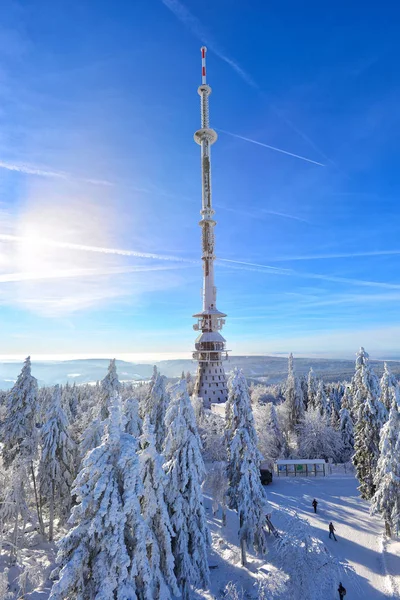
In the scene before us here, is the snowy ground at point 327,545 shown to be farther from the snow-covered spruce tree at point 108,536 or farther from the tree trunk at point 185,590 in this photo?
the snow-covered spruce tree at point 108,536

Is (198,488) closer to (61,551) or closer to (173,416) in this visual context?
(173,416)

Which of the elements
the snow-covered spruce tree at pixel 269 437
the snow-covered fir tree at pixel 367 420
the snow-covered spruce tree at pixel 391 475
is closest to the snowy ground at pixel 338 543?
the snow-covered spruce tree at pixel 391 475

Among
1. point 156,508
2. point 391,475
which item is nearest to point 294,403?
point 391,475

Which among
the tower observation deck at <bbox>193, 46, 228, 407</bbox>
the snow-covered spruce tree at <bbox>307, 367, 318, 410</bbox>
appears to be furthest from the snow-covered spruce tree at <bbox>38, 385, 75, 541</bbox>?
the snow-covered spruce tree at <bbox>307, 367, 318, 410</bbox>

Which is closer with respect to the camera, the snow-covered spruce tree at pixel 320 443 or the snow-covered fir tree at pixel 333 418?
the snow-covered spruce tree at pixel 320 443

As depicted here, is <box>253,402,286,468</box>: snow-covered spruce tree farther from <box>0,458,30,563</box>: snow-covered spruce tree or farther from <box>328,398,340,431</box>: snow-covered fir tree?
<box>0,458,30,563</box>: snow-covered spruce tree

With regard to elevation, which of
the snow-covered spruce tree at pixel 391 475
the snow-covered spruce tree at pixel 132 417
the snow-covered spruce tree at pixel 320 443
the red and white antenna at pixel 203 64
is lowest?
the snow-covered spruce tree at pixel 320 443

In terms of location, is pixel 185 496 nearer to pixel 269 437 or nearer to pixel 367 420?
pixel 367 420
